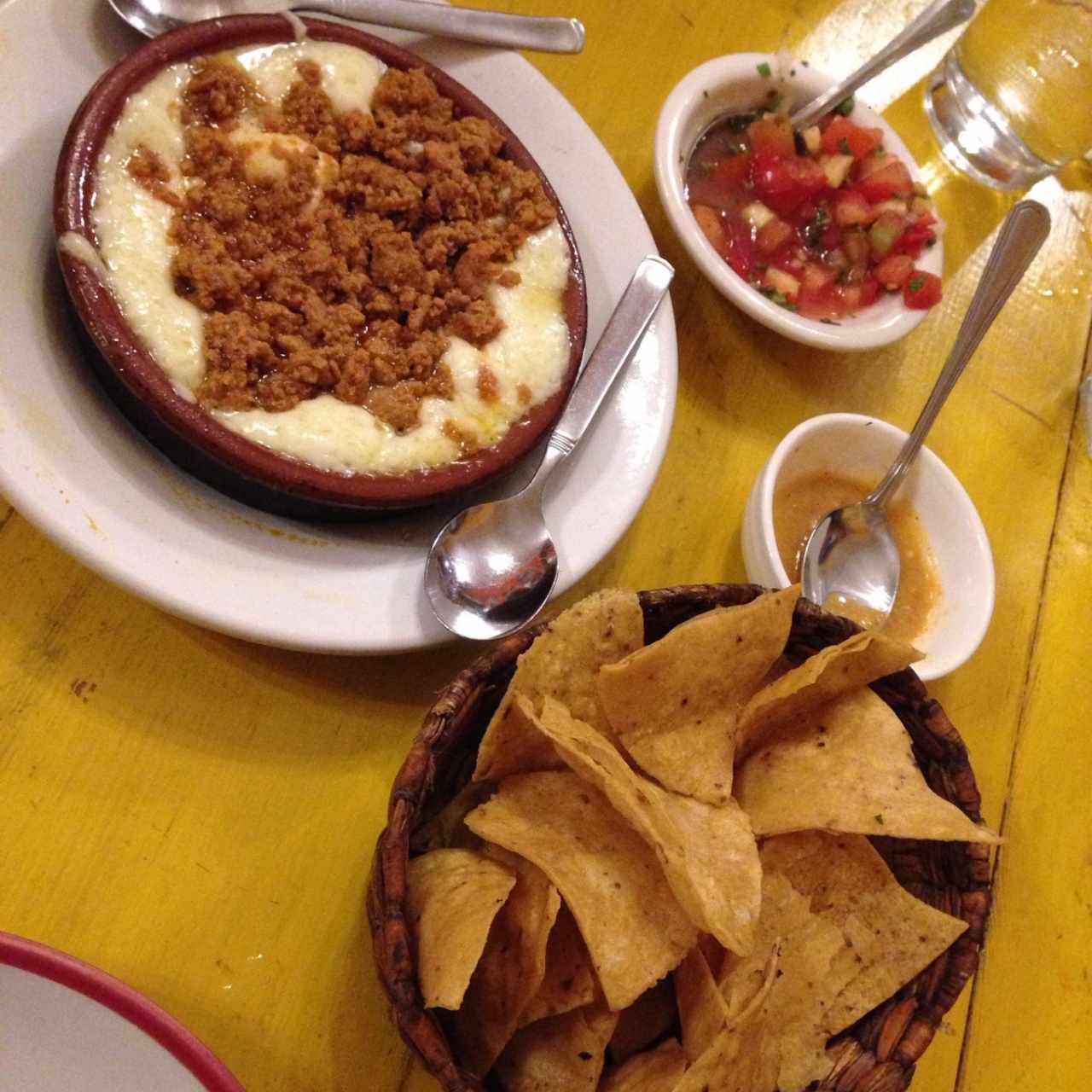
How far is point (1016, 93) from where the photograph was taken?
2182 millimetres

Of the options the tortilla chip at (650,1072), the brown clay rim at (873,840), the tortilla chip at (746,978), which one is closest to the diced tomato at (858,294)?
the brown clay rim at (873,840)

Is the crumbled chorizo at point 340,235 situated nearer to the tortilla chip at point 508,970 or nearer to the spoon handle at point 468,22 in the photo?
the spoon handle at point 468,22

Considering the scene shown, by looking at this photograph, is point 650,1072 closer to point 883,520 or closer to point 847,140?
point 883,520

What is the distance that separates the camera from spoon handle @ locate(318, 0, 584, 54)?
63.9 inches

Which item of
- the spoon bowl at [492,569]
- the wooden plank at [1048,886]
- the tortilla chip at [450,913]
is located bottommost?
the wooden plank at [1048,886]

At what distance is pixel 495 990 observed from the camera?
1046 mm

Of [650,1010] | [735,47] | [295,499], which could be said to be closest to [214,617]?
[295,499]

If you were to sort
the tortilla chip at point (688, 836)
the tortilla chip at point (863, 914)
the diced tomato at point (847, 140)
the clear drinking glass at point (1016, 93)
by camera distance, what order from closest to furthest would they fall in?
the tortilla chip at point (688, 836) < the tortilla chip at point (863, 914) < the diced tomato at point (847, 140) < the clear drinking glass at point (1016, 93)

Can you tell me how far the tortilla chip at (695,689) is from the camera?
3.80 feet

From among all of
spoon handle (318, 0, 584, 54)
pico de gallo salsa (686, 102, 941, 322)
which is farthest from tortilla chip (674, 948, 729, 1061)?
spoon handle (318, 0, 584, 54)

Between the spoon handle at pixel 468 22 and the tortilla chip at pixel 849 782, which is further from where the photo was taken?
the spoon handle at pixel 468 22

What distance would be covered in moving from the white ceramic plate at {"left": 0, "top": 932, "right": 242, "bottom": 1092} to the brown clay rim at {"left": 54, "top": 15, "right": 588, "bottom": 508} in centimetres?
61

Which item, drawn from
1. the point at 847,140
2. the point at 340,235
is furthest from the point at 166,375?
the point at 847,140

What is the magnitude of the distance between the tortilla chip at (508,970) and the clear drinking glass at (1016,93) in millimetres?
1958
